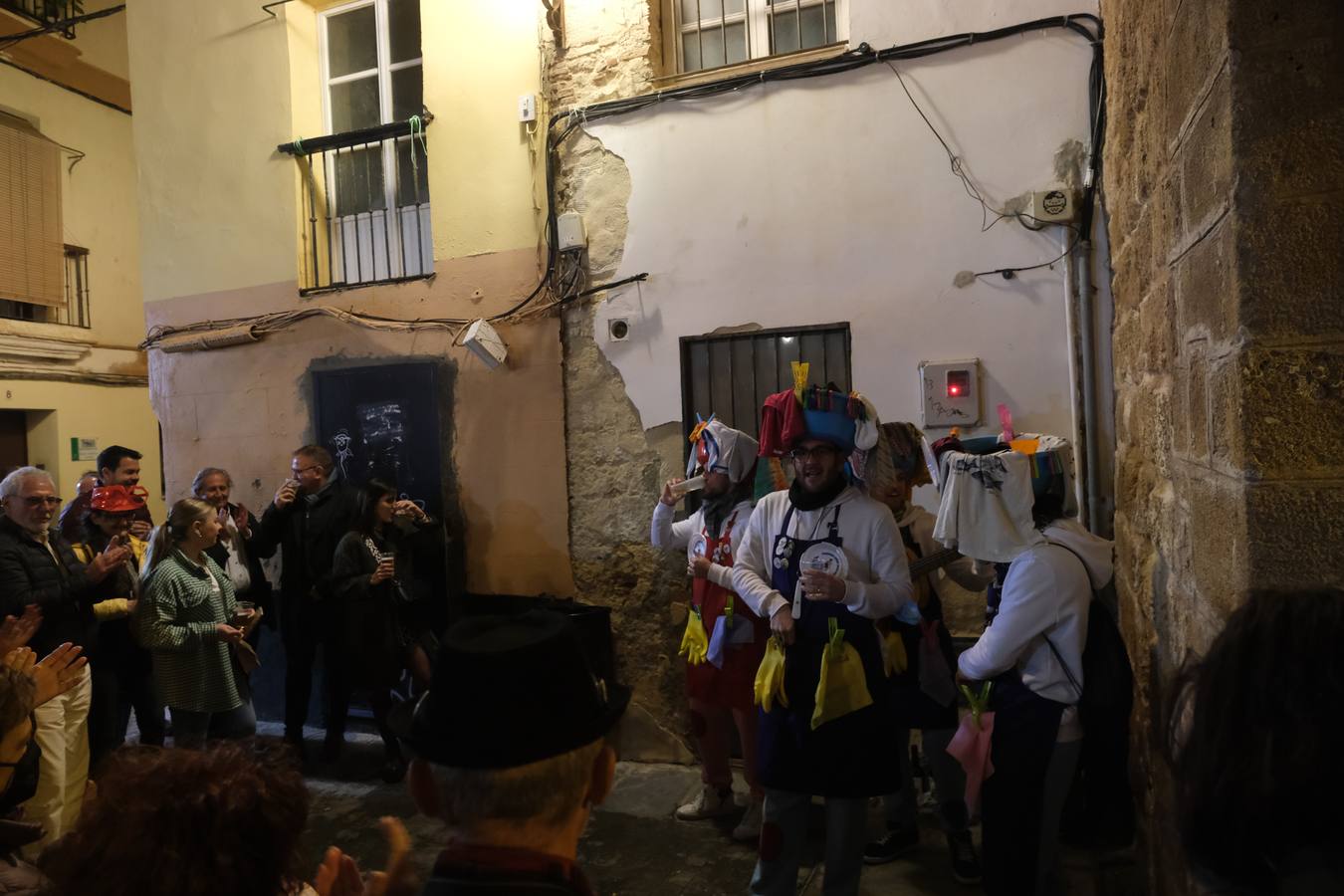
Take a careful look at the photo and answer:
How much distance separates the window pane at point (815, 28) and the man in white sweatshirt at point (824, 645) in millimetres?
2732

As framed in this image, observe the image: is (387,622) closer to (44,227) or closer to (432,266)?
(432,266)

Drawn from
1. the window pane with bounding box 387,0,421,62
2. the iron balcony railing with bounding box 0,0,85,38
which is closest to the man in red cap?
the window pane with bounding box 387,0,421,62

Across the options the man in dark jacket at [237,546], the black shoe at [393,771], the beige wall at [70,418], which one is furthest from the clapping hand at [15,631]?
the beige wall at [70,418]

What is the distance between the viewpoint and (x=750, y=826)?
160 inches

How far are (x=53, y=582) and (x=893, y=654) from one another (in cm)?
395

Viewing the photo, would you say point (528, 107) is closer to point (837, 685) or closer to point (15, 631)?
point (15, 631)

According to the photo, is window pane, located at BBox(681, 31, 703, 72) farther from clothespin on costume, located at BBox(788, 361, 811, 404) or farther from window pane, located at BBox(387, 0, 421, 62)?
clothespin on costume, located at BBox(788, 361, 811, 404)

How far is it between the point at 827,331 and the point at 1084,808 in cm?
267

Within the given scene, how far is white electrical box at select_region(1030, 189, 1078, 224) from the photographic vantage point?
417cm

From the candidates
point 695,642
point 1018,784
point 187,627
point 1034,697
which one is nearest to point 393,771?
point 187,627

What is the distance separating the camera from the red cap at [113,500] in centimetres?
464

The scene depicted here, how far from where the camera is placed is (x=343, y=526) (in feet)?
17.6

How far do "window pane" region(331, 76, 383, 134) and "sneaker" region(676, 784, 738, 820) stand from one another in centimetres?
524

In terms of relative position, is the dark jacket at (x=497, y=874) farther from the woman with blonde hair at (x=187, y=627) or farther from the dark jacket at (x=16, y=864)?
the woman with blonde hair at (x=187, y=627)
